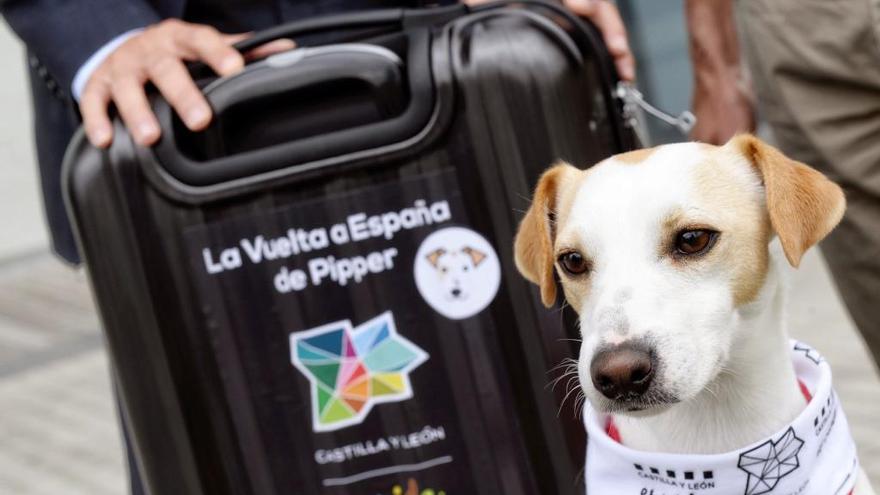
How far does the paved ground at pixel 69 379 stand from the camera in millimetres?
5578

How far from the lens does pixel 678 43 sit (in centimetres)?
970

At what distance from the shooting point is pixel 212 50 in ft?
9.00

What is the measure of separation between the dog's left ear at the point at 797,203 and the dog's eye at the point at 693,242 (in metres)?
0.11

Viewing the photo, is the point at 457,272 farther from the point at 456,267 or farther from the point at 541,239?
the point at 541,239

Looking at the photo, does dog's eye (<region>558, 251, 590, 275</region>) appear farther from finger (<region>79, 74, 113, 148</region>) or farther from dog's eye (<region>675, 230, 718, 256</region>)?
finger (<region>79, 74, 113, 148</region>)

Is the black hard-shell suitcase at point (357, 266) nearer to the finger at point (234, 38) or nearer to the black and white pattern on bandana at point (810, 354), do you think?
the finger at point (234, 38)

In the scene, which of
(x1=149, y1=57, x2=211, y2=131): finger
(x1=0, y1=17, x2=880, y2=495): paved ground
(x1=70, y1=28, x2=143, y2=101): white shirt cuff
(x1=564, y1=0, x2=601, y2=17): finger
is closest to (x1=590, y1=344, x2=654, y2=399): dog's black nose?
(x1=564, y1=0, x2=601, y2=17): finger

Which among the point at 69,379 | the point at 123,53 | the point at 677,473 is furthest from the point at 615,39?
the point at 69,379

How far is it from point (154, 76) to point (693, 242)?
1143 mm

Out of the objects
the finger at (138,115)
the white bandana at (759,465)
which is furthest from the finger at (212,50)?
the white bandana at (759,465)

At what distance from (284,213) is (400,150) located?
258mm

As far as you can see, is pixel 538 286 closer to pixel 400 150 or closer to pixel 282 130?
pixel 400 150

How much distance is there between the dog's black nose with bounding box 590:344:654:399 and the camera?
6.99ft

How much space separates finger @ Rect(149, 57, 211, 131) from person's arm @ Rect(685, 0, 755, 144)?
1.35 m
